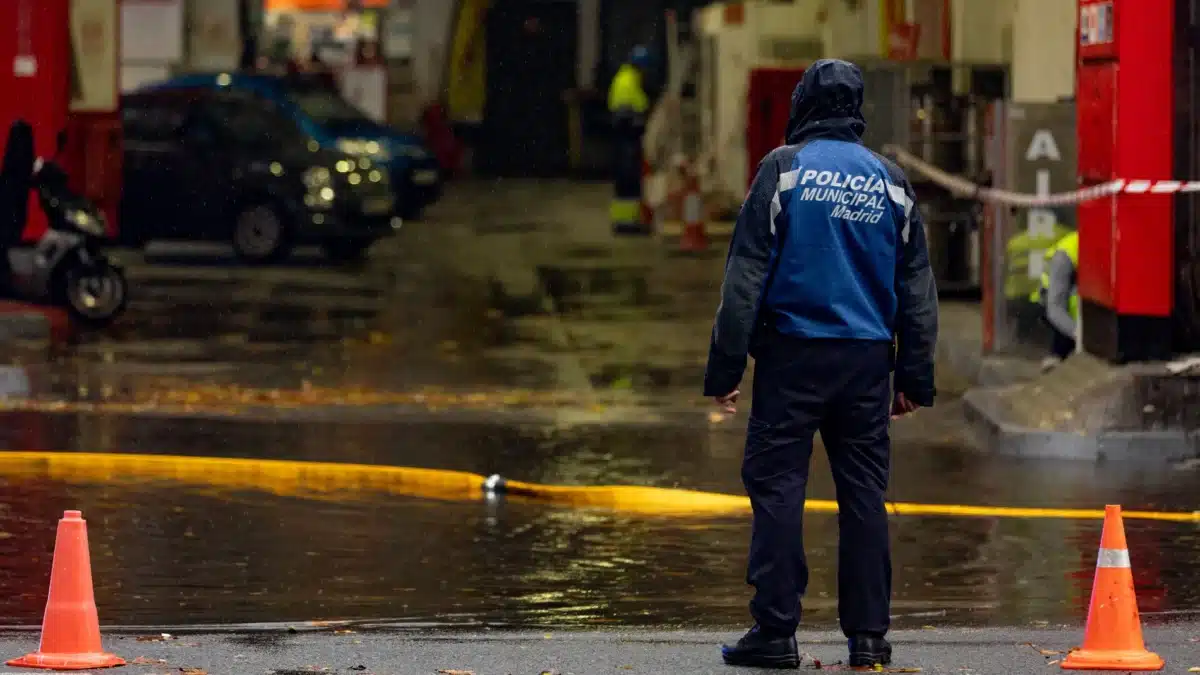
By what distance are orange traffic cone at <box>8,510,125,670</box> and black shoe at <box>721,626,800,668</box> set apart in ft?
5.85

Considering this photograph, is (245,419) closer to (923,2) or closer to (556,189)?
(923,2)

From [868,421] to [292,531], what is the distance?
4.00 m

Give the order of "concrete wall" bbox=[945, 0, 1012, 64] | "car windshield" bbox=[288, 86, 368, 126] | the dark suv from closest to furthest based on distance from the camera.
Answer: "concrete wall" bbox=[945, 0, 1012, 64], the dark suv, "car windshield" bbox=[288, 86, 368, 126]

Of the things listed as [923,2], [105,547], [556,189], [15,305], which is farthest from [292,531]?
[556,189]

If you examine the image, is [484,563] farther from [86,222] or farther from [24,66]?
[24,66]

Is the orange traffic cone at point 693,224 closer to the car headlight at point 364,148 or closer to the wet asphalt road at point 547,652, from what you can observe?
the car headlight at point 364,148

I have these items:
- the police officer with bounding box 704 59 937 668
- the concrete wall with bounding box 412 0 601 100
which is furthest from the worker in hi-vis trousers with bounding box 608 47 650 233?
the police officer with bounding box 704 59 937 668

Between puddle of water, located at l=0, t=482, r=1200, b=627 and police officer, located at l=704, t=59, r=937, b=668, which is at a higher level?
police officer, located at l=704, t=59, r=937, b=668

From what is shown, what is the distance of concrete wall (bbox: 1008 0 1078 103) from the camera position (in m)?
20.3

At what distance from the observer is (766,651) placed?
7617 millimetres

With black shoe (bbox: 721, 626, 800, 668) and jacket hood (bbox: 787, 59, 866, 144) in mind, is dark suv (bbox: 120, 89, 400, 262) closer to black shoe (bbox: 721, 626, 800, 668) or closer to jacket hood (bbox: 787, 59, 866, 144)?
jacket hood (bbox: 787, 59, 866, 144)

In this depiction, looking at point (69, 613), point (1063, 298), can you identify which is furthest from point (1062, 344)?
point (69, 613)

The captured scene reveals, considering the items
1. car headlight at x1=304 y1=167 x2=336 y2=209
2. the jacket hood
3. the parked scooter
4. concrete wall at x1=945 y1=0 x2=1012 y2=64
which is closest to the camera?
the jacket hood

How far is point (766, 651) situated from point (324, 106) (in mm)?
24817
